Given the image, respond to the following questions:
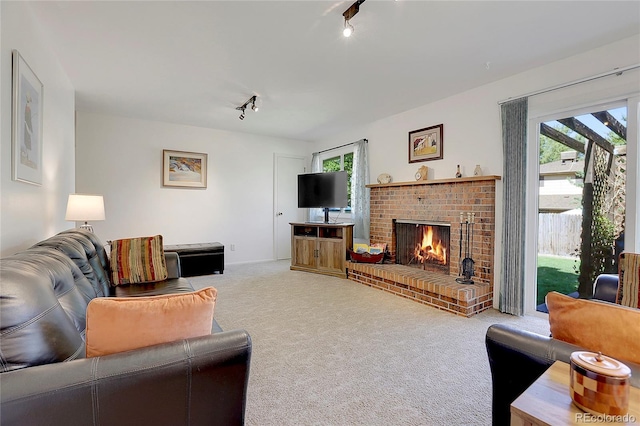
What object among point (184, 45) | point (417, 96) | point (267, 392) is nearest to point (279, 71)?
point (184, 45)

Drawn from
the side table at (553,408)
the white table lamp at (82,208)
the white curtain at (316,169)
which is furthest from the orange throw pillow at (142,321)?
the white curtain at (316,169)

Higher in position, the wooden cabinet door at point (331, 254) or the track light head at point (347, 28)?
the track light head at point (347, 28)

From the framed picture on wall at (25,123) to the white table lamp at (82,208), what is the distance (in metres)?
0.61

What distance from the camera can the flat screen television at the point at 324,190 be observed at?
4.91 metres

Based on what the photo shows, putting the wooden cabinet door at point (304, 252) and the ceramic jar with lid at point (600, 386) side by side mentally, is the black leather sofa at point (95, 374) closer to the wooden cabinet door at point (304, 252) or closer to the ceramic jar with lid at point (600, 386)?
the ceramic jar with lid at point (600, 386)

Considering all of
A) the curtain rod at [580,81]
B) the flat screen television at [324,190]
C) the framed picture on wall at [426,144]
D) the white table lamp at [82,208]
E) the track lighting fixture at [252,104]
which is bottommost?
the white table lamp at [82,208]

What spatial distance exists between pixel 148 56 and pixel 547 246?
13.9 ft

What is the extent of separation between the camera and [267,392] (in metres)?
1.74

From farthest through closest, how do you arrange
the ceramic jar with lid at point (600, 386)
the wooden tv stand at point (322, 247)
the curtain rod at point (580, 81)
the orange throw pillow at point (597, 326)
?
the wooden tv stand at point (322, 247) → the curtain rod at point (580, 81) → the orange throw pillow at point (597, 326) → the ceramic jar with lid at point (600, 386)

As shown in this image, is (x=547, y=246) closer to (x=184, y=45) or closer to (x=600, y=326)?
(x=600, y=326)

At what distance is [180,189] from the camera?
507cm

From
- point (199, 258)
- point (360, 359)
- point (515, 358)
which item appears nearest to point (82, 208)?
point (199, 258)

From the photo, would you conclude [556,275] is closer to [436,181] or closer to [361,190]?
[436,181]

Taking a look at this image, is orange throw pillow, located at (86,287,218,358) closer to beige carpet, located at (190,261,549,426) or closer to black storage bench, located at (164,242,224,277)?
beige carpet, located at (190,261,549,426)
